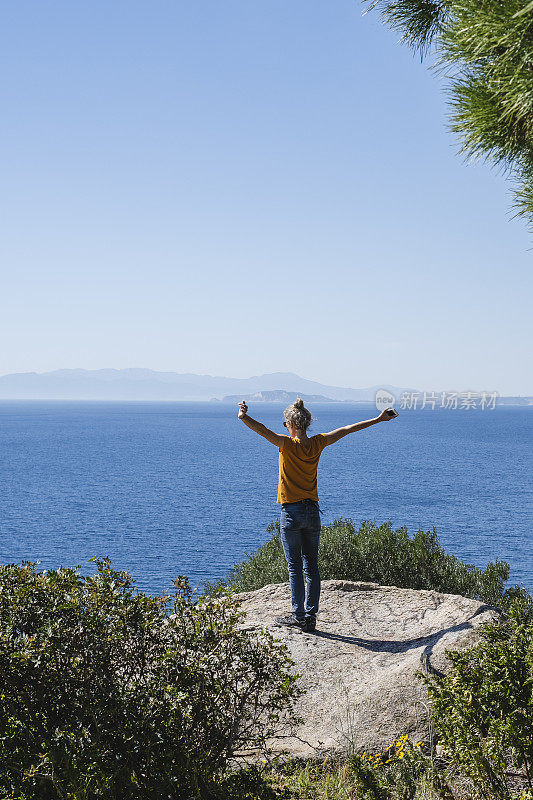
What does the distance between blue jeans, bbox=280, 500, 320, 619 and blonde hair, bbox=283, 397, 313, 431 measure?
792 mm

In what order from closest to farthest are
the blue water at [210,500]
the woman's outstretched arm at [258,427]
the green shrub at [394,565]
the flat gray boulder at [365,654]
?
the flat gray boulder at [365,654], the woman's outstretched arm at [258,427], the green shrub at [394,565], the blue water at [210,500]

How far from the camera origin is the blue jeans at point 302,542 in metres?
6.77

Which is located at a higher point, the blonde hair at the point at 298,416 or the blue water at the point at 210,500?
the blonde hair at the point at 298,416

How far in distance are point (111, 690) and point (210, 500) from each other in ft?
172

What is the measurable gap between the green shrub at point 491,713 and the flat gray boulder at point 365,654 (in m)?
1.59

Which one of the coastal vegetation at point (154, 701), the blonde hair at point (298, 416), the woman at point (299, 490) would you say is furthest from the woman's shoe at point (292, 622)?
the coastal vegetation at point (154, 701)

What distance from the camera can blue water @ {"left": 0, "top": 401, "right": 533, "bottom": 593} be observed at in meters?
36.8

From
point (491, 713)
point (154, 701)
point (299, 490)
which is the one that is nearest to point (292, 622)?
point (299, 490)

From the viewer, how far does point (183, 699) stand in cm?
319

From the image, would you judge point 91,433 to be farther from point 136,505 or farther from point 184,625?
point 184,625

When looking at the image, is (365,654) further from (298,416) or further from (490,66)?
(490,66)

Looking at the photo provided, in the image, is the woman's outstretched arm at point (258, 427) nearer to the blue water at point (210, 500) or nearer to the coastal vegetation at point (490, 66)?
the coastal vegetation at point (490, 66)

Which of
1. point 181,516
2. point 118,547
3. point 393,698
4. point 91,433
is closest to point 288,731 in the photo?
point 393,698

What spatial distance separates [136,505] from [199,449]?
47.0m
